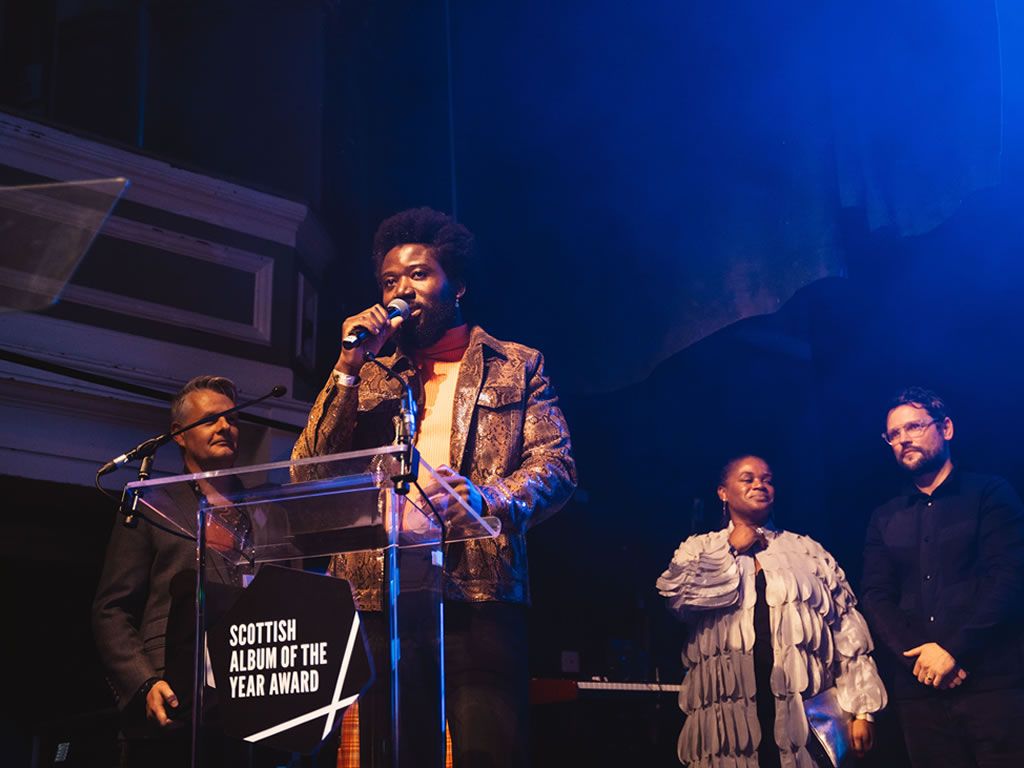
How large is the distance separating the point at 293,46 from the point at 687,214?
2.31m

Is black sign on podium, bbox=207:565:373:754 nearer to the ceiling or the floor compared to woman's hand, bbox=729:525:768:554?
nearer to the floor

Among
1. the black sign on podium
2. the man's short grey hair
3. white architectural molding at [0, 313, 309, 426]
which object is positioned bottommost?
the black sign on podium

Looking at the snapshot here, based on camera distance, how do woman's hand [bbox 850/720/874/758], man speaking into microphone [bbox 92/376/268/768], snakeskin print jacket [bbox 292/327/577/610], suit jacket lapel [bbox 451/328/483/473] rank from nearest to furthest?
snakeskin print jacket [bbox 292/327/577/610] → suit jacket lapel [bbox 451/328/483/473] → man speaking into microphone [bbox 92/376/268/768] → woman's hand [bbox 850/720/874/758]

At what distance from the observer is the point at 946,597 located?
3879mm

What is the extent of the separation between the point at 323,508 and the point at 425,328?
898mm

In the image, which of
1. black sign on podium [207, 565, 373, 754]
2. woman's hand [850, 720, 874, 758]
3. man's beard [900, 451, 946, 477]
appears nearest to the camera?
black sign on podium [207, 565, 373, 754]

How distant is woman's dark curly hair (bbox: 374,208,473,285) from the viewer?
113 inches

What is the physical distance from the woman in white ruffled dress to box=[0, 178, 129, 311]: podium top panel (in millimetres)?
2684

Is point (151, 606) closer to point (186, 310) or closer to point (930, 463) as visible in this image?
point (186, 310)

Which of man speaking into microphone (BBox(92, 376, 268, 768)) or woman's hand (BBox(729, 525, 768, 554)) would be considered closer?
man speaking into microphone (BBox(92, 376, 268, 768))

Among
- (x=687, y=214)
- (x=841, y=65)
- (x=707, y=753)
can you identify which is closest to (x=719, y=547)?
(x=707, y=753)

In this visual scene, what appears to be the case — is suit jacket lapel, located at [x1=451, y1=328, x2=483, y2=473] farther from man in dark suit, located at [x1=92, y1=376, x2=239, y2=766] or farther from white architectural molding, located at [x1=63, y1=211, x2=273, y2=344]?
white architectural molding, located at [x1=63, y1=211, x2=273, y2=344]

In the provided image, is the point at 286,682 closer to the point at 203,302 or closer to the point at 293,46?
the point at 203,302

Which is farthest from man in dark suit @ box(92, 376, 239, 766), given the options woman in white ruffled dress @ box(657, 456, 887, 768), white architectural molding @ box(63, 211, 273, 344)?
woman in white ruffled dress @ box(657, 456, 887, 768)
